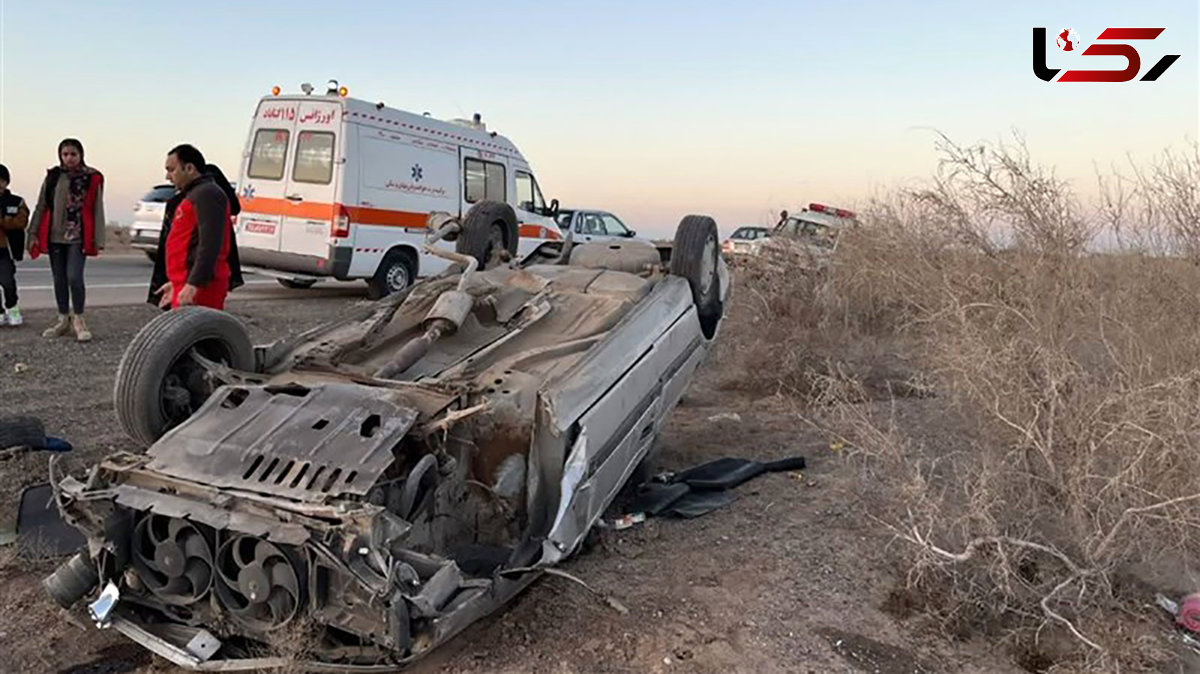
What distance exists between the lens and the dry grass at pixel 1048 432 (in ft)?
11.4

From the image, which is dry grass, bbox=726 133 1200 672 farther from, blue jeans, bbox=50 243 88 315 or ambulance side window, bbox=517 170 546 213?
ambulance side window, bbox=517 170 546 213

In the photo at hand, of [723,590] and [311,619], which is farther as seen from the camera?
[723,590]

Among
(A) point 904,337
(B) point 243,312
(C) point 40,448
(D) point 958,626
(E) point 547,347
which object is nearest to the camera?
(D) point 958,626

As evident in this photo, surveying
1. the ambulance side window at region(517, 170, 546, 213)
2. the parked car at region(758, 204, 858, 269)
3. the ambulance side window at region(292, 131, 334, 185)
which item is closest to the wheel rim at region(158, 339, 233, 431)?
the ambulance side window at region(292, 131, 334, 185)

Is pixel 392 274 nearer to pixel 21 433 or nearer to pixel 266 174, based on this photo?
pixel 266 174

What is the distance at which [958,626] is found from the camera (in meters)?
3.46

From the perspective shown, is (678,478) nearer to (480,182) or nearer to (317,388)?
(317,388)

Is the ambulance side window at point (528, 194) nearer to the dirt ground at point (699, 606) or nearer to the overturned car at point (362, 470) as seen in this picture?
the dirt ground at point (699, 606)

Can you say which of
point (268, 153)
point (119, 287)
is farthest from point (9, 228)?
point (119, 287)

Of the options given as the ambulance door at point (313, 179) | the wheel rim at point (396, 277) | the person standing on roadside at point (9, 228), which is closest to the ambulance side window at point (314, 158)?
the ambulance door at point (313, 179)

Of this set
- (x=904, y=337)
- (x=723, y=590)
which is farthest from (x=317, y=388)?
(x=904, y=337)

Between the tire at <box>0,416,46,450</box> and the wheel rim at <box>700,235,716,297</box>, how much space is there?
3.72 m

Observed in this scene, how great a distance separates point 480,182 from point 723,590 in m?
9.83

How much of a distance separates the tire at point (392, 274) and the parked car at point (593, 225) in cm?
377
